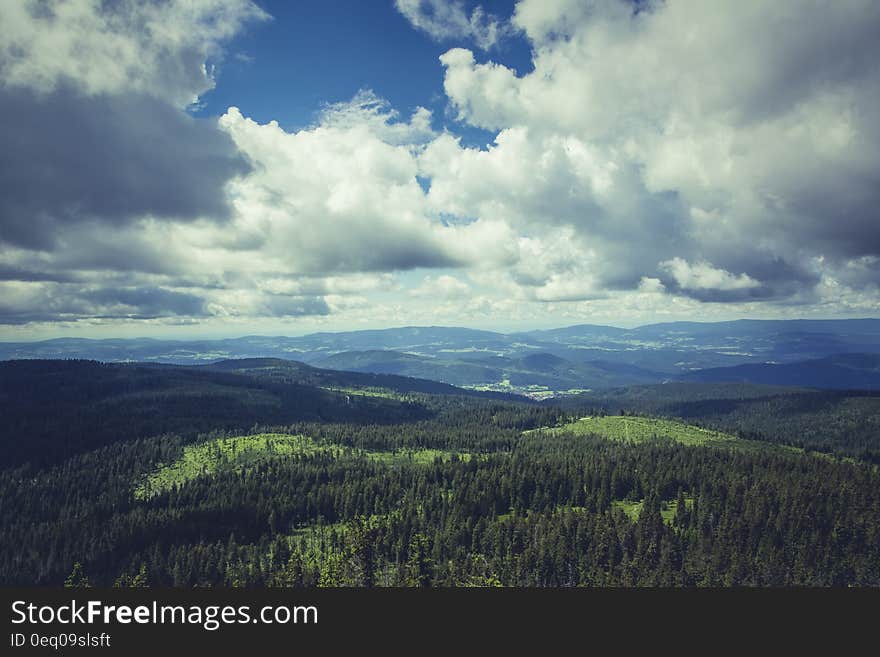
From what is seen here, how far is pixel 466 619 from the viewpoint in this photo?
25797 millimetres

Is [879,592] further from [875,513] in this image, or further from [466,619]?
[875,513]

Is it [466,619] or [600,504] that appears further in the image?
[600,504]

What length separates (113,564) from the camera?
16488 cm

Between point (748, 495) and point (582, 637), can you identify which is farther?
point (748, 495)

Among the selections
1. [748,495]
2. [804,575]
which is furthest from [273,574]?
[748,495]

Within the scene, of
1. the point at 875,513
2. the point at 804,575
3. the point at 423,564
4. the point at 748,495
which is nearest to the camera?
the point at 804,575

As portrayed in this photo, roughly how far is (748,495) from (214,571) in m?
203

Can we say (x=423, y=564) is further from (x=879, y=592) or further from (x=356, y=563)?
(x=879, y=592)

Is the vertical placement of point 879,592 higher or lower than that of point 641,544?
higher

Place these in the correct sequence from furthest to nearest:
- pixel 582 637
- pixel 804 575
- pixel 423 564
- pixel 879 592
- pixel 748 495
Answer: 1. pixel 748 495
2. pixel 423 564
3. pixel 804 575
4. pixel 879 592
5. pixel 582 637

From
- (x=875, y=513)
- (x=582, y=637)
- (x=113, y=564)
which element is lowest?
(x=113, y=564)

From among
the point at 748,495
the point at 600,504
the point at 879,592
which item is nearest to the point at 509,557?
the point at 600,504

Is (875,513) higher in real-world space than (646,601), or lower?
lower

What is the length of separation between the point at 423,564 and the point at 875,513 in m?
168
